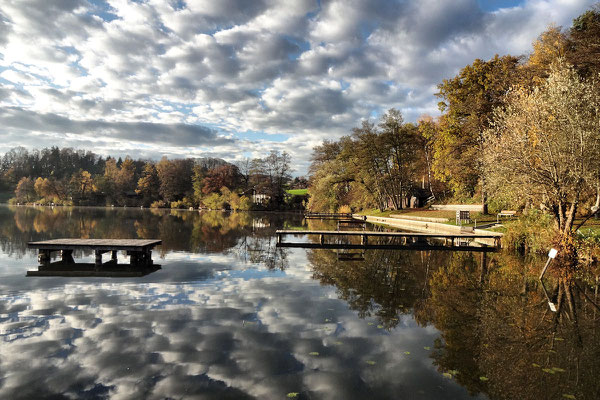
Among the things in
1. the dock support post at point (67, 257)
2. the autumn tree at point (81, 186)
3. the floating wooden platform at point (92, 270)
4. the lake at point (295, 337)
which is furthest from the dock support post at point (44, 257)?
the autumn tree at point (81, 186)

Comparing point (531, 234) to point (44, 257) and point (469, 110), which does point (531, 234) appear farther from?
point (44, 257)

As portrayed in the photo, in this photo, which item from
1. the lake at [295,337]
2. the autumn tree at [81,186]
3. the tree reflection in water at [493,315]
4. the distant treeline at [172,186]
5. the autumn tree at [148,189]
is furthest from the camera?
the autumn tree at [148,189]

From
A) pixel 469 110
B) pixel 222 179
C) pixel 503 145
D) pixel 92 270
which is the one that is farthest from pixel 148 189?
pixel 503 145

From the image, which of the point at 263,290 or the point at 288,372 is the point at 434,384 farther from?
the point at 263,290

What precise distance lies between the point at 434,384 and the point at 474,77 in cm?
3281

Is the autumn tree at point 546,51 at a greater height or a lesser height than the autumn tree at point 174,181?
greater

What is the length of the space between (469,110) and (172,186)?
84230 millimetres

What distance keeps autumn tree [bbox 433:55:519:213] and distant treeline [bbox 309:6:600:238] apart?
91 millimetres

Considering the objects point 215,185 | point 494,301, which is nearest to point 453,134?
point 494,301

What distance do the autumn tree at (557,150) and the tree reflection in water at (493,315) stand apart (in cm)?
309

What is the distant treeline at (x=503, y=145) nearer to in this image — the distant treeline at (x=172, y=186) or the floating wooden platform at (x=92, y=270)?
the floating wooden platform at (x=92, y=270)

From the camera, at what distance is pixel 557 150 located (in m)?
14.8

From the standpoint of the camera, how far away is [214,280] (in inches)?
447

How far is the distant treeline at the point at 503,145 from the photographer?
583 inches
